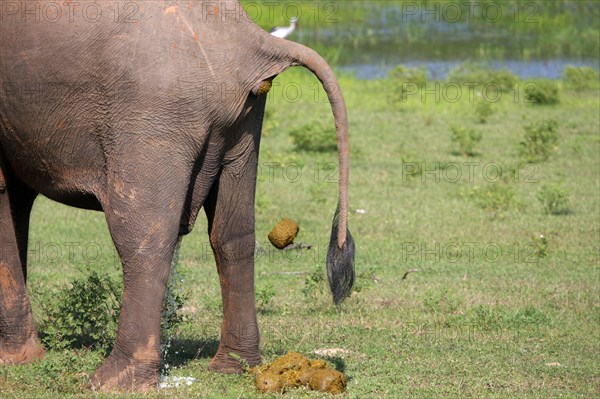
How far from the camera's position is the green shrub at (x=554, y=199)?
38.4 feet

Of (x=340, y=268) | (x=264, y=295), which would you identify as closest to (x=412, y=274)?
(x=264, y=295)

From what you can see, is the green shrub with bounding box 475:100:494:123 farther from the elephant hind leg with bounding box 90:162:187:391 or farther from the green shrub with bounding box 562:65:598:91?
the elephant hind leg with bounding box 90:162:187:391

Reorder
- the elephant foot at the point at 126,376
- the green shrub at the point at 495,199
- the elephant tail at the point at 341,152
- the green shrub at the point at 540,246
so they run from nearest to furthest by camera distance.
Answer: the elephant foot at the point at 126,376 → the elephant tail at the point at 341,152 → the green shrub at the point at 540,246 → the green shrub at the point at 495,199

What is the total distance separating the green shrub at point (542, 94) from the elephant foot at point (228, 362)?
43.2ft

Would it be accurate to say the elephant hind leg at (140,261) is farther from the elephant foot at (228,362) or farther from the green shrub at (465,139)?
the green shrub at (465,139)

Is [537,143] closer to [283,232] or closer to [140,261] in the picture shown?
[283,232]

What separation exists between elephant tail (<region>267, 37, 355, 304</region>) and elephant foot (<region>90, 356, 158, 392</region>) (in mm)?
1065

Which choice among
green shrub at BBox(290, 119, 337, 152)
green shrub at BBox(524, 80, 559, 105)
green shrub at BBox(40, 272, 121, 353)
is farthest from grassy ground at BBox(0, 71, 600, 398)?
green shrub at BBox(524, 80, 559, 105)

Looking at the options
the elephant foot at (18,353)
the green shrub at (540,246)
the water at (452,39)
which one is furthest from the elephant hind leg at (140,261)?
the water at (452,39)

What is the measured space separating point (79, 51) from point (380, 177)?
7.98 meters

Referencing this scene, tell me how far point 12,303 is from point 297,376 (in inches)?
67.5

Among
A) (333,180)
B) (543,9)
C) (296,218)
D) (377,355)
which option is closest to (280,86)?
(333,180)

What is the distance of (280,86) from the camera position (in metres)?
20.4

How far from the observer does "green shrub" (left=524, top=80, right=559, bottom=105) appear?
18.8 meters
